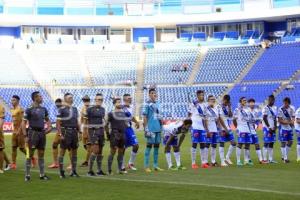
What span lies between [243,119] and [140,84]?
1556 inches

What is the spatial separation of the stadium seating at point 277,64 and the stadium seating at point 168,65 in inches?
243

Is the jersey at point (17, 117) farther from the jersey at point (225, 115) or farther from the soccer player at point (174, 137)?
the jersey at point (225, 115)

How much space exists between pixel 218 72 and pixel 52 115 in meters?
16.4

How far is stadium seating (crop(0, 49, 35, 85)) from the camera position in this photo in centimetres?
5919

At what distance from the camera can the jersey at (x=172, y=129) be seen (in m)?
19.5

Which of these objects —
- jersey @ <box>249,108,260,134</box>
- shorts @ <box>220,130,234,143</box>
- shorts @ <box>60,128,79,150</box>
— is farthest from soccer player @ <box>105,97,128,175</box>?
jersey @ <box>249,108,260,134</box>

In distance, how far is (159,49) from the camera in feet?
220

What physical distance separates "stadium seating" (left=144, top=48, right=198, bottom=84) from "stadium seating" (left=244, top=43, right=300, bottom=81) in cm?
618

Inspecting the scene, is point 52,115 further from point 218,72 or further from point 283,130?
point 283,130

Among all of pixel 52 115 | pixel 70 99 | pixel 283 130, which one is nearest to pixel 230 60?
pixel 52 115

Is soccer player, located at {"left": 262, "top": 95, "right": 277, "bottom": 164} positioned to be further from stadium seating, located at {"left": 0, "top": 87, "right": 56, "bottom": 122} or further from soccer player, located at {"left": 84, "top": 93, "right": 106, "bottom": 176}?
stadium seating, located at {"left": 0, "top": 87, "right": 56, "bottom": 122}

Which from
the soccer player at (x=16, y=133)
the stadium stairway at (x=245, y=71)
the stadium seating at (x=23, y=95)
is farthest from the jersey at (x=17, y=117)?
the stadium stairway at (x=245, y=71)

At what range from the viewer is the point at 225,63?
6209 centimetres

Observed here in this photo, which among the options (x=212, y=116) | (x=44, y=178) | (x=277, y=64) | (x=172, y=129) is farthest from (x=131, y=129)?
(x=277, y=64)
